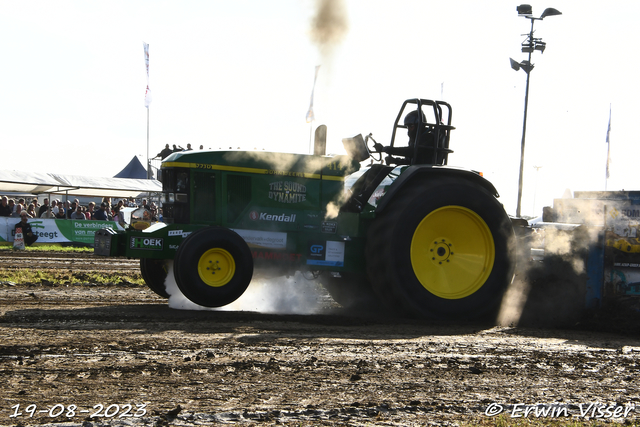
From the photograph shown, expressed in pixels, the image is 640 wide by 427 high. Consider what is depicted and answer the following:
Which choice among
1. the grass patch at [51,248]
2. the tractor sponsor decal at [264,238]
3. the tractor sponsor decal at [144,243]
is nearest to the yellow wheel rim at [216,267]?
the tractor sponsor decal at [264,238]

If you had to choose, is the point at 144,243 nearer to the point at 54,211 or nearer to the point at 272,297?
the point at 272,297

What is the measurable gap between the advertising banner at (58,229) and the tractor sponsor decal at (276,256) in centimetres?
1248

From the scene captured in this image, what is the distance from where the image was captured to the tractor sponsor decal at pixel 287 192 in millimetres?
7648

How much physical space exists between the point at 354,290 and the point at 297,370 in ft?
12.8

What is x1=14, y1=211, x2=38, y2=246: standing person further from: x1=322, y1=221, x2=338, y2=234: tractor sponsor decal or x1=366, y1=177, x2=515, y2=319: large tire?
x1=366, y1=177, x2=515, y2=319: large tire

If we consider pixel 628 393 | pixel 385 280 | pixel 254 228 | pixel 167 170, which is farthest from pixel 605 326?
pixel 167 170

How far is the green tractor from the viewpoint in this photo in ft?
23.6

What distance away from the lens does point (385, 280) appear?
7125mm

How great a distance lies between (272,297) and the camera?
26.2 ft

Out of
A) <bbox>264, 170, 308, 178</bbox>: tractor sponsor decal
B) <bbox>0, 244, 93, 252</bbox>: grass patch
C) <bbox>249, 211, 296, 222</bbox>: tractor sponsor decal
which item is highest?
<bbox>264, 170, 308, 178</bbox>: tractor sponsor decal

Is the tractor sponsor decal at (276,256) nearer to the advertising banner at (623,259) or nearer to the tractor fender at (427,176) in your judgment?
the tractor fender at (427,176)

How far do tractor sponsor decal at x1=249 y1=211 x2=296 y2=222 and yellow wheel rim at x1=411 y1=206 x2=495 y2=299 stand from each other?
148cm

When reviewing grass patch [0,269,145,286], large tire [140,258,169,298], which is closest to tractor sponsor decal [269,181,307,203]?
large tire [140,258,169,298]

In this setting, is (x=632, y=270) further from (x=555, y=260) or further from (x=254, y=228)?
(x=254, y=228)
